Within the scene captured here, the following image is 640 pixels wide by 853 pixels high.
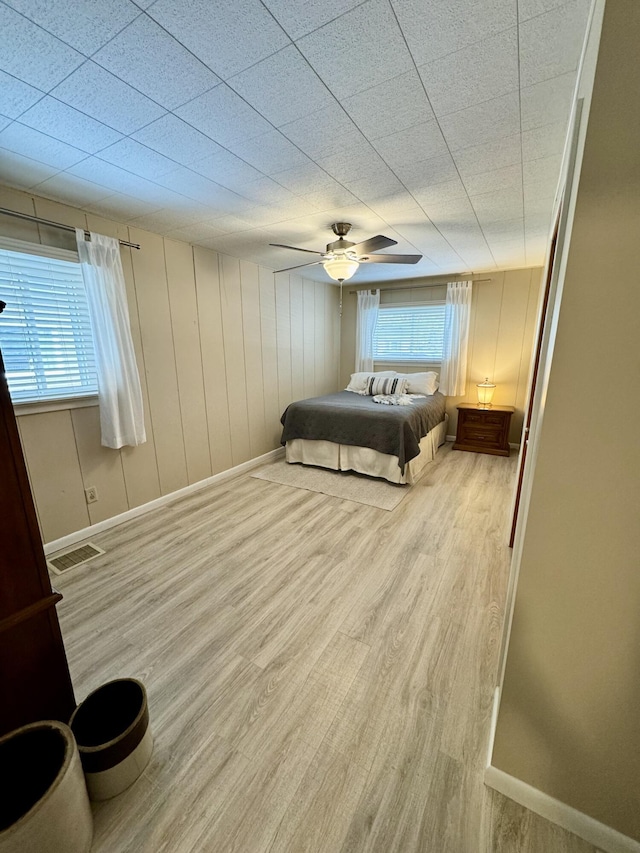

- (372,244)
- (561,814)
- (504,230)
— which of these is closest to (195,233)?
(372,244)

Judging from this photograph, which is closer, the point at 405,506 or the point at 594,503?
the point at 594,503

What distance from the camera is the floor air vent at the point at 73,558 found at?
86.1 inches

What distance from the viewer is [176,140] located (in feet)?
5.06

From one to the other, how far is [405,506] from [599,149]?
2.64 m

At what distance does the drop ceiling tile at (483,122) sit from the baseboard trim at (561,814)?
2.43 metres

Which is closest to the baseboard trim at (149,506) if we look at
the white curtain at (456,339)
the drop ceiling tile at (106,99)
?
the drop ceiling tile at (106,99)

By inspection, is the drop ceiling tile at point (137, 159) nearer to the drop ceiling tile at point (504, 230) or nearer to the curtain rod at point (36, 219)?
the curtain rod at point (36, 219)

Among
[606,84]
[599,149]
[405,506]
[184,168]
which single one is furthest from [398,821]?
[184,168]

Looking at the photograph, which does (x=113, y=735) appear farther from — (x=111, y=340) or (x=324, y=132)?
(x=324, y=132)

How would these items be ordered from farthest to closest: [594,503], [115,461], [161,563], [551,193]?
[115,461] → [161,563] → [551,193] → [594,503]

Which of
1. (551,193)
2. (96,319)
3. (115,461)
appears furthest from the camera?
(115,461)

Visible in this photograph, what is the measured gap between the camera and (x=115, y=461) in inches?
106

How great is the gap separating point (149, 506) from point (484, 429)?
396cm

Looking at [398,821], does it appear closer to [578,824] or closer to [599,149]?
[578,824]
